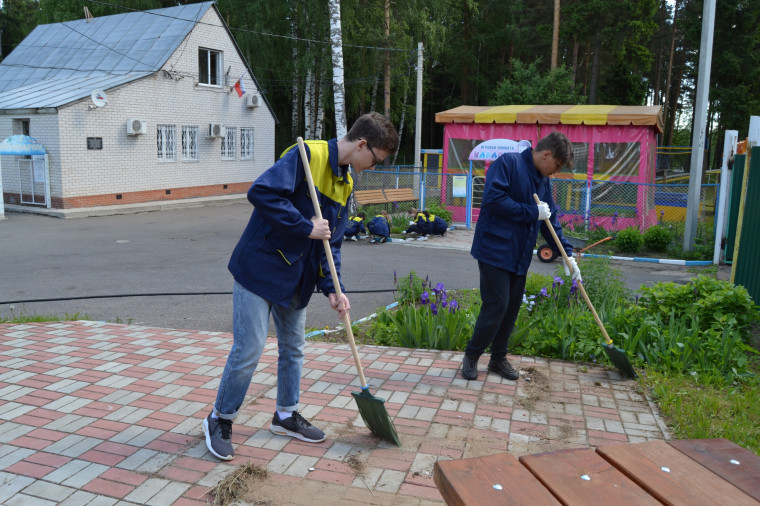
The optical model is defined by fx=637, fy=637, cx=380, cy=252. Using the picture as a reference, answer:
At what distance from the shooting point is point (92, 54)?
2267cm

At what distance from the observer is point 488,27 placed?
3891 centimetres

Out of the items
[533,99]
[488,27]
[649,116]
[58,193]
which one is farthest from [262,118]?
[488,27]

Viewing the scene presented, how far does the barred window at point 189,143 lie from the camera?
22.2 m

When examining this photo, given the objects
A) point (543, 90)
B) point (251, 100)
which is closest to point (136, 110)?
point (251, 100)

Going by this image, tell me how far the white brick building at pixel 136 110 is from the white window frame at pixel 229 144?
4 cm

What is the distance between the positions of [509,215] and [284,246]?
5.84ft

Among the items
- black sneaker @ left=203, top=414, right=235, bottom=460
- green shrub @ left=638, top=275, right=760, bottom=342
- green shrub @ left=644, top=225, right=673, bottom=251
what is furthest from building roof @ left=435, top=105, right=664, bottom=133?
black sneaker @ left=203, top=414, right=235, bottom=460

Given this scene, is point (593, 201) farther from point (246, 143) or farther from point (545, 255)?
point (246, 143)

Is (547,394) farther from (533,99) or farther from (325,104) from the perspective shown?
(325,104)

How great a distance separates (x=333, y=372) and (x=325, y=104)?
27.8 m

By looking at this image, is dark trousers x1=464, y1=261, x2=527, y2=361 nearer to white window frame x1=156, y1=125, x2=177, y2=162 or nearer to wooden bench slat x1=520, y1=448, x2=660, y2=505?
wooden bench slat x1=520, y1=448, x2=660, y2=505

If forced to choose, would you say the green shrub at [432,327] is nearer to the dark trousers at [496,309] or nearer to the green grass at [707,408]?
the dark trousers at [496,309]

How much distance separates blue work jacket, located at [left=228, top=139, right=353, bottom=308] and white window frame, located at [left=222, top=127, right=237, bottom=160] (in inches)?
848

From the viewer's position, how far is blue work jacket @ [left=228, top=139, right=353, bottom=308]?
2.95 meters
